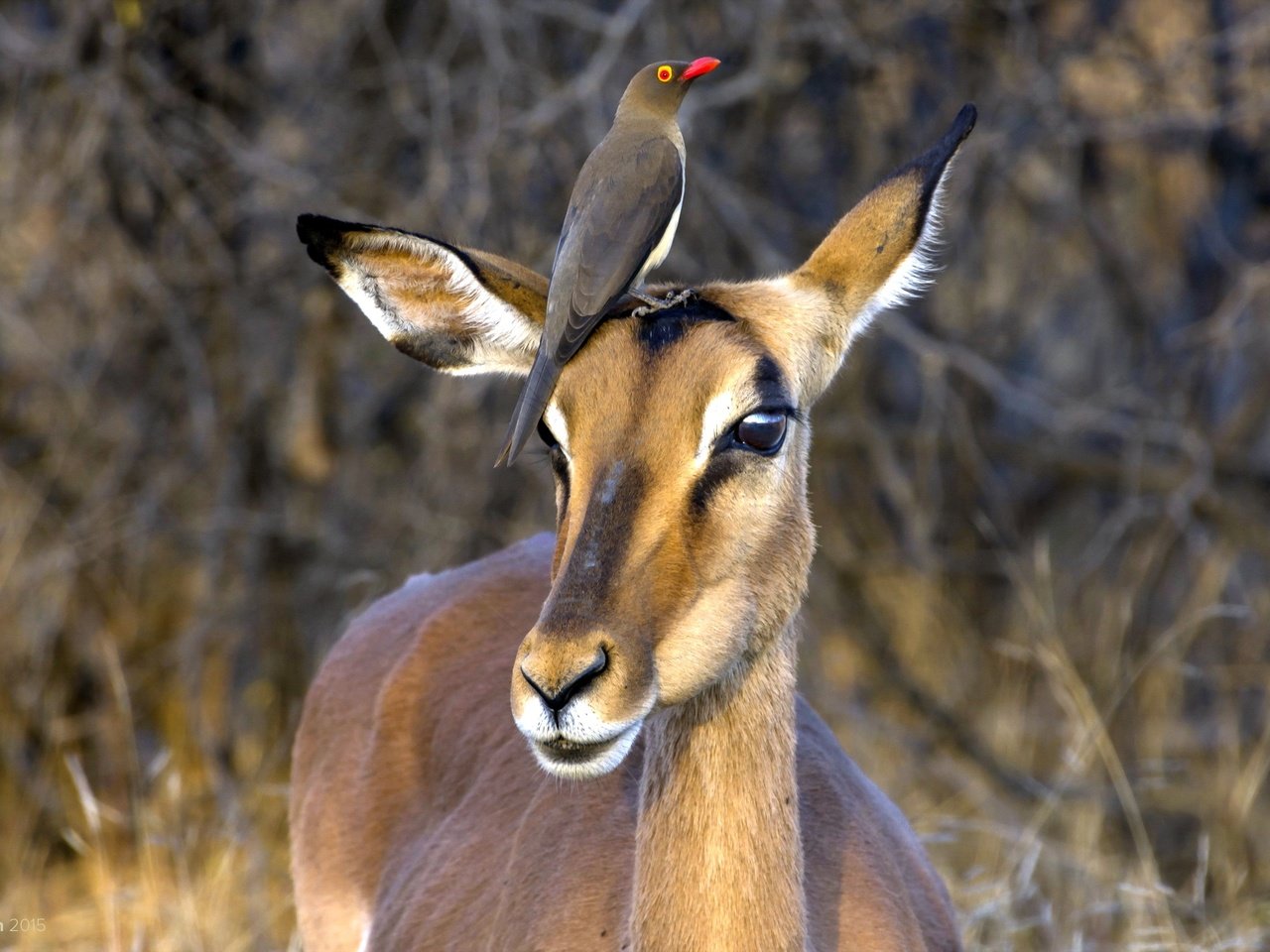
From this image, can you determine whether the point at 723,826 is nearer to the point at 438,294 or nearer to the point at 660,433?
the point at 660,433

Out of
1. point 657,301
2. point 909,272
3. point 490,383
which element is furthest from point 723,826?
point 490,383

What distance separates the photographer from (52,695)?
7746mm

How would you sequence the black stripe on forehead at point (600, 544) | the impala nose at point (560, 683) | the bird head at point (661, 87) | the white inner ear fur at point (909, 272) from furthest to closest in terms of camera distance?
1. the bird head at point (661, 87)
2. the white inner ear fur at point (909, 272)
3. the black stripe on forehead at point (600, 544)
4. the impala nose at point (560, 683)

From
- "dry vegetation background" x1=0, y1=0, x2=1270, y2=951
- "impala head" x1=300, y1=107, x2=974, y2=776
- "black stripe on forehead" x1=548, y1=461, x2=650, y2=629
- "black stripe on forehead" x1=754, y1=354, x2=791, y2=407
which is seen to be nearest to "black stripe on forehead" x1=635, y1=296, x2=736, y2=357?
"impala head" x1=300, y1=107, x2=974, y2=776

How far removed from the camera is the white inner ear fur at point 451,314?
3373 millimetres

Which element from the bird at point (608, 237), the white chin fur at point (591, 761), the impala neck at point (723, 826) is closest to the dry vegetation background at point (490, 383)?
the bird at point (608, 237)

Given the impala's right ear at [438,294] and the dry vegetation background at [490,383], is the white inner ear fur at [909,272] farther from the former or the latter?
the dry vegetation background at [490,383]

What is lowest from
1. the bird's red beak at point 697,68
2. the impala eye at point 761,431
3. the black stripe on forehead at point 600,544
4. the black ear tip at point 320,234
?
the black stripe on forehead at point 600,544

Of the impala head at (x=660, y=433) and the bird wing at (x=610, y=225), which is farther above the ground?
the bird wing at (x=610, y=225)

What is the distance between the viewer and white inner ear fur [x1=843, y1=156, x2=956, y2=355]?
347 cm

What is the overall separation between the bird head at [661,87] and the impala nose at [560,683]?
150cm

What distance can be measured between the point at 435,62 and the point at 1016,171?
120 inches

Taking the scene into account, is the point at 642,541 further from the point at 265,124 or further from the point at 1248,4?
the point at 1248,4

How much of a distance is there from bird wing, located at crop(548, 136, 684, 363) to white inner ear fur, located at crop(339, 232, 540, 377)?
196 mm
